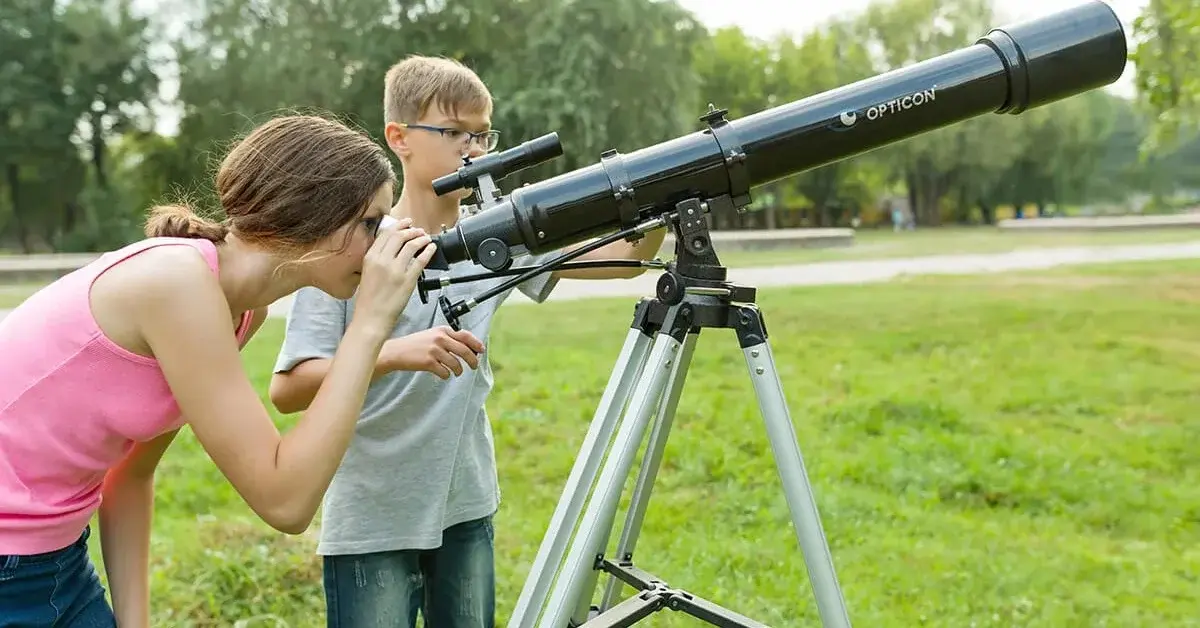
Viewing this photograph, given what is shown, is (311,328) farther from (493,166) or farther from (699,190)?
(699,190)

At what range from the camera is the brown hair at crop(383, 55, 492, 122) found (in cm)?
239

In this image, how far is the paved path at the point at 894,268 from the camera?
47.3 feet

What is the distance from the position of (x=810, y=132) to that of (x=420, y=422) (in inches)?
44.2

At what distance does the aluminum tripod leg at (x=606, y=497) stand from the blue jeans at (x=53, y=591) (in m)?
0.87

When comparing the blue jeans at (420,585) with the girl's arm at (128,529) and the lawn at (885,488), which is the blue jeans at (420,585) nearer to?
the girl's arm at (128,529)

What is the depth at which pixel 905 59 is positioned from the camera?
134 ft

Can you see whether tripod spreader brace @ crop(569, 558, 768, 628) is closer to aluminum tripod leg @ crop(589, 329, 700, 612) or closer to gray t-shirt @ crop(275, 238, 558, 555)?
aluminum tripod leg @ crop(589, 329, 700, 612)

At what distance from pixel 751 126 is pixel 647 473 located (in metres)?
0.84

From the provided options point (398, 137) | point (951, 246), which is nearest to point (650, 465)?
point (398, 137)

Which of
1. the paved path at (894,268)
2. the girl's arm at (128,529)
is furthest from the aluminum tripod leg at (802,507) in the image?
the paved path at (894,268)

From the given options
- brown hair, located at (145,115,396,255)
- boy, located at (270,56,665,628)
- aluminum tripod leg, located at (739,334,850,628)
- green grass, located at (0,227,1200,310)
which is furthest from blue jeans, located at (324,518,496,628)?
green grass, located at (0,227,1200,310)

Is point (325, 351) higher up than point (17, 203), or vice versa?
point (17, 203)

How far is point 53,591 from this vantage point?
170 cm

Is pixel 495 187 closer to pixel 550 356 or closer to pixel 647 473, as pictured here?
pixel 647 473
